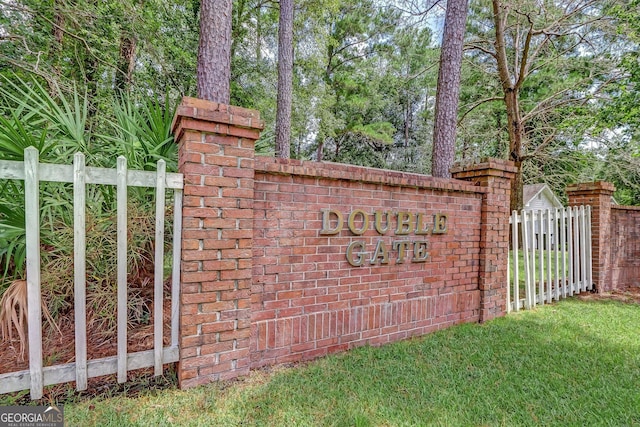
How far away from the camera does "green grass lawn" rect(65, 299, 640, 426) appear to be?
6.81ft

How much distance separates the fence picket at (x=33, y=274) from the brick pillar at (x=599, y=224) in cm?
763

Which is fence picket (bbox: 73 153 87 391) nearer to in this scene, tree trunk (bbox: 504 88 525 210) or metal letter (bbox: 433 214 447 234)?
metal letter (bbox: 433 214 447 234)

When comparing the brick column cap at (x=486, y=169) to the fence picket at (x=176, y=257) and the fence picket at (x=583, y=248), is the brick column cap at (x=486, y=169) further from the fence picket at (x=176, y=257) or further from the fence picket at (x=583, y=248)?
the fence picket at (x=176, y=257)

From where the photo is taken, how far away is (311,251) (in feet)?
9.63

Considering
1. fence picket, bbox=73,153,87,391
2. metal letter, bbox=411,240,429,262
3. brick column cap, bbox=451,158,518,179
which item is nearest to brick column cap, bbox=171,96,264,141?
fence picket, bbox=73,153,87,391

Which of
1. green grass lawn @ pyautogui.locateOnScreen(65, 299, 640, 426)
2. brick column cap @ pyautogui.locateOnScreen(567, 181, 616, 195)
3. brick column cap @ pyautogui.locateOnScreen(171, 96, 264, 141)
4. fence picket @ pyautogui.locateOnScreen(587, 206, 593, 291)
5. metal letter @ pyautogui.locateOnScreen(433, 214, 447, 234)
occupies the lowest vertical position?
green grass lawn @ pyautogui.locateOnScreen(65, 299, 640, 426)

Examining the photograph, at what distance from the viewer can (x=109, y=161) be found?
2908mm

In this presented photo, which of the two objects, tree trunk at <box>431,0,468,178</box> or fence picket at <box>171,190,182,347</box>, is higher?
tree trunk at <box>431,0,468,178</box>

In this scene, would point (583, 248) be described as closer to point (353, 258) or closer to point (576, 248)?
point (576, 248)

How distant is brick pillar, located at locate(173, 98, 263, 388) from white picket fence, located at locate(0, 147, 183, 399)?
4.8 inches

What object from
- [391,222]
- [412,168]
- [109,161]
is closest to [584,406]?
[391,222]

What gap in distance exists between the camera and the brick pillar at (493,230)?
410 cm

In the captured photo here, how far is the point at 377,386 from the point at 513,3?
32.2 ft

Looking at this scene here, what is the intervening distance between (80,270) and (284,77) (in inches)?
Result: 314
